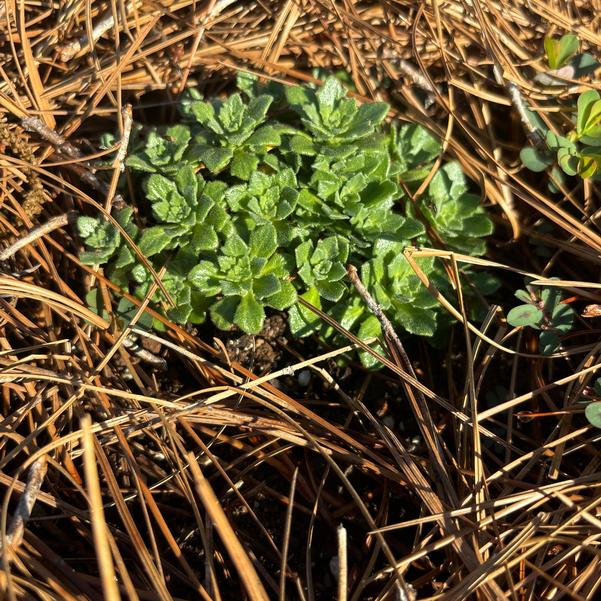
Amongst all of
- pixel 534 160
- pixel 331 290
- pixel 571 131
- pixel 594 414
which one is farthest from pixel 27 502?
pixel 571 131

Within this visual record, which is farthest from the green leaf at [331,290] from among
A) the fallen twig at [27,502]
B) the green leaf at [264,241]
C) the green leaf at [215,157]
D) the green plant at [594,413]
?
the fallen twig at [27,502]

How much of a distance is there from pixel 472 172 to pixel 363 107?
1.69 feet

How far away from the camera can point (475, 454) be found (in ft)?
5.73

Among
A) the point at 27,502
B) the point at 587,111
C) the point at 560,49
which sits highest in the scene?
the point at 560,49

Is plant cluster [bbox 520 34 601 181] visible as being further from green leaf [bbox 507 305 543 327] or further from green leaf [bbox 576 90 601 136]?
green leaf [bbox 507 305 543 327]

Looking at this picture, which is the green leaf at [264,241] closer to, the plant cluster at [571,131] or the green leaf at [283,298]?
the green leaf at [283,298]

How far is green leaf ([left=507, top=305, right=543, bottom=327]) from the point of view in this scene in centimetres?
196

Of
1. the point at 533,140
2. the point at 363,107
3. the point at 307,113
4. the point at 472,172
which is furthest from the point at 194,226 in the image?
the point at 533,140

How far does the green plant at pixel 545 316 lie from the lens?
1965 mm

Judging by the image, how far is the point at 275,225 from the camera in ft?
6.90

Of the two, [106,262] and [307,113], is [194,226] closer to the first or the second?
[106,262]

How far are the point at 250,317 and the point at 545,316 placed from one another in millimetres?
939

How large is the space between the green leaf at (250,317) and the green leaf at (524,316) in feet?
2.55

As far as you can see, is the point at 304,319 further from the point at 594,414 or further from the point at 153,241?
the point at 594,414
